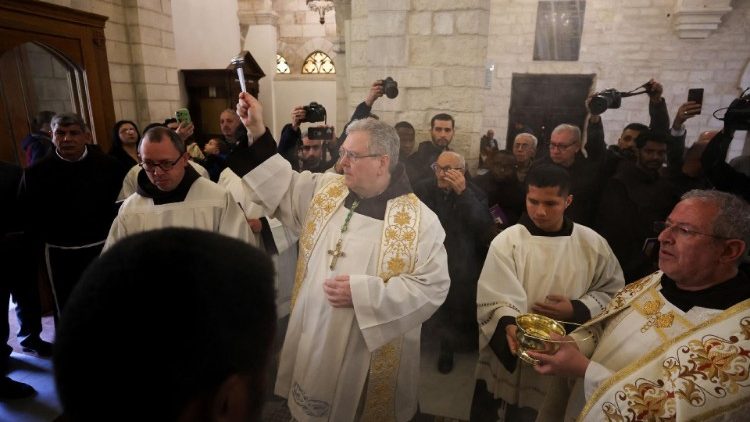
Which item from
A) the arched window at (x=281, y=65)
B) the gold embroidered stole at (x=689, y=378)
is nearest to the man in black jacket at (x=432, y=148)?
the gold embroidered stole at (x=689, y=378)

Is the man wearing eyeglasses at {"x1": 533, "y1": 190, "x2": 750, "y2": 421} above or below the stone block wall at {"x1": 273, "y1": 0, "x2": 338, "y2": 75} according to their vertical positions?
below

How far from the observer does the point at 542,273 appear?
2451mm

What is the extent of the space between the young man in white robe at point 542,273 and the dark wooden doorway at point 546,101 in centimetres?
752

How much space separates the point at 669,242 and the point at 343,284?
1532 mm

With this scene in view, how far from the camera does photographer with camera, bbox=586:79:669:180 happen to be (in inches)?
152

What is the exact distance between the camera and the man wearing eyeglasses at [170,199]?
253 centimetres

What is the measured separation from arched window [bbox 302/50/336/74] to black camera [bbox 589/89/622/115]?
11.0 meters

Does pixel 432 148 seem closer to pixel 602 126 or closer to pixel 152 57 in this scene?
pixel 602 126

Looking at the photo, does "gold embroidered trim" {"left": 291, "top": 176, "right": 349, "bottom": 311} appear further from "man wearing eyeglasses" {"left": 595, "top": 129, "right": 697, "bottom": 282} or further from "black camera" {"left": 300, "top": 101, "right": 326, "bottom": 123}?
"man wearing eyeglasses" {"left": 595, "top": 129, "right": 697, "bottom": 282}

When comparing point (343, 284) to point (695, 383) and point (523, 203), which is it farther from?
point (523, 203)

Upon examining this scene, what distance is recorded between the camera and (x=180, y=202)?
8.84 ft

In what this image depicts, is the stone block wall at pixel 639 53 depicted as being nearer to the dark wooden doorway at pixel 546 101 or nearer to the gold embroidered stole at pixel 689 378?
the dark wooden doorway at pixel 546 101

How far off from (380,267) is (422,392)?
1770 mm

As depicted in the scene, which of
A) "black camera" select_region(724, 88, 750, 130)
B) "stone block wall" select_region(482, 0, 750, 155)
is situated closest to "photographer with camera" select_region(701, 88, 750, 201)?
"black camera" select_region(724, 88, 750, 130)
